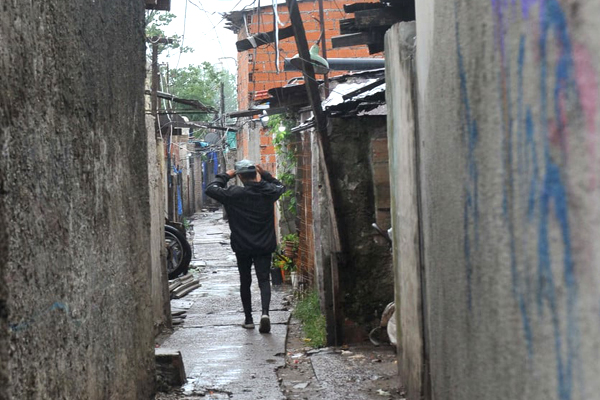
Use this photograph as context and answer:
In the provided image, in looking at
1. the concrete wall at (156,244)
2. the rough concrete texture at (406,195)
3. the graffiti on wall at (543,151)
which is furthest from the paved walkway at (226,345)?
the graffiti on wall at (543,151)

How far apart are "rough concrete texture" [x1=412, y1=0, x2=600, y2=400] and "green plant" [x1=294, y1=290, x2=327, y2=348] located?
17.7 feet

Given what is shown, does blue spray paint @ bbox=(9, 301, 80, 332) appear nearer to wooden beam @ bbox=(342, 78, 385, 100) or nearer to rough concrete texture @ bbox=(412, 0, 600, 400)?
rough concrete texture @ bbox=(412, 0, 600, 400)

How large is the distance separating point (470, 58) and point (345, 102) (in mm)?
5240

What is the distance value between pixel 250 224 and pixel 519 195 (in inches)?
288

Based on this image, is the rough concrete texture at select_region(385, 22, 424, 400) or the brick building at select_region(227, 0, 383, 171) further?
the brick building at select_region(227, 0, 383, 171)

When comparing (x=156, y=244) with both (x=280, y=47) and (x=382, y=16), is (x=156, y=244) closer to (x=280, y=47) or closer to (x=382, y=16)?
(x=382, y=16)

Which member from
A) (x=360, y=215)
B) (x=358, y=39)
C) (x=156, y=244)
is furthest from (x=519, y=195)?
(x=156, y=244)

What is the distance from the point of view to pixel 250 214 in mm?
9180

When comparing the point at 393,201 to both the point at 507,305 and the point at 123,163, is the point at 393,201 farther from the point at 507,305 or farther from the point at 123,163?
the point at 507,305

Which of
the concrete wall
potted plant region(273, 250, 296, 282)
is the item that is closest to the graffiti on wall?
→ the concrete wall

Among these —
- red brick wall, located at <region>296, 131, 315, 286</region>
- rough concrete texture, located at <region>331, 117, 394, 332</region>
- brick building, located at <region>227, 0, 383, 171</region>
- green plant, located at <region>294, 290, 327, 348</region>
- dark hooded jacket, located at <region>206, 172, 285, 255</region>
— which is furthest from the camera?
brick building, located at <region>227, 0, 383, 171</region>

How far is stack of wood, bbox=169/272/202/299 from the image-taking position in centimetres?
1236

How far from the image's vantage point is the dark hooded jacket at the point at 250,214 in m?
9.10

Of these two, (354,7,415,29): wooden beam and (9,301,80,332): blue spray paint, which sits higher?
(354,7,415,29): wooden beam
